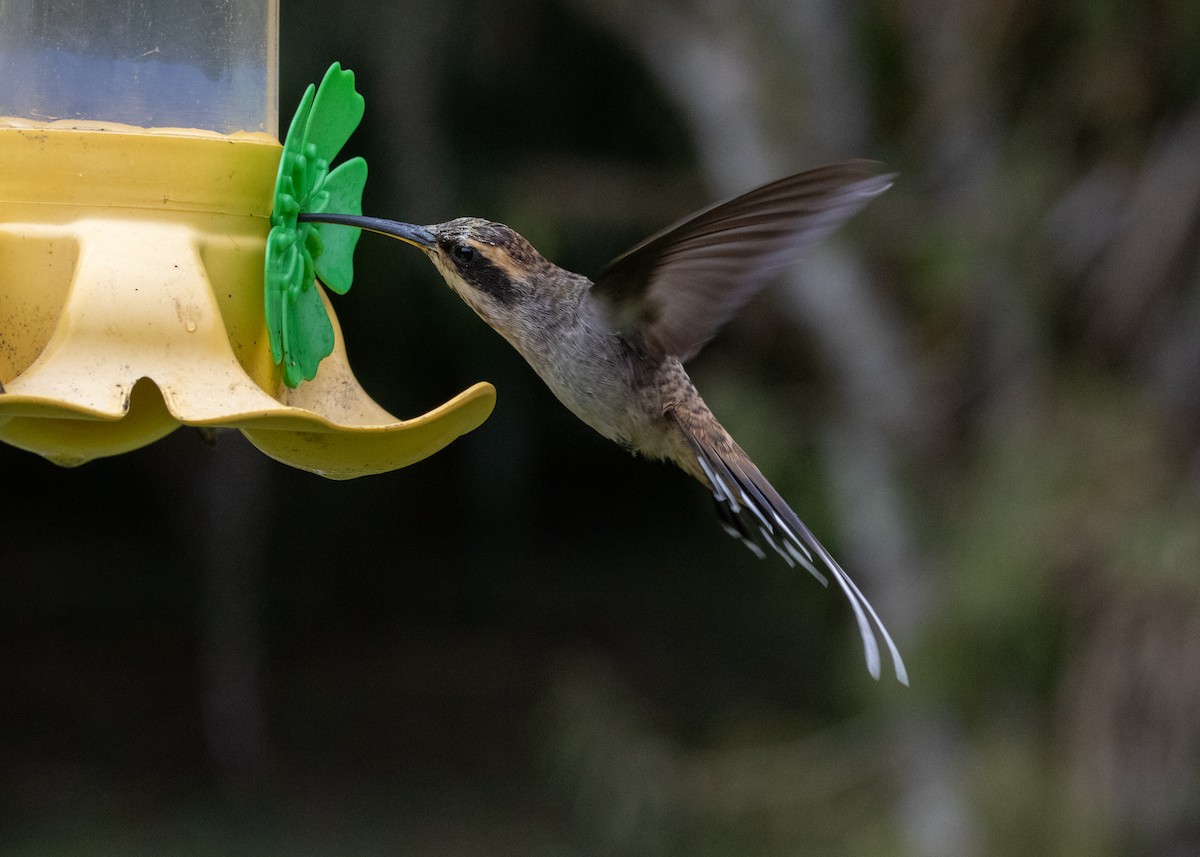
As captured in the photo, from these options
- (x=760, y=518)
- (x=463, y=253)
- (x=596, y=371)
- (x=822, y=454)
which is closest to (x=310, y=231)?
(x=463, y=253)

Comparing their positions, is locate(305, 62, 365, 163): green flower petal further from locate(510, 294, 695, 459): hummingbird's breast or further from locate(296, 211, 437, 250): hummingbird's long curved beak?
locate(510, 294, 695, 459): hummingbird's breast

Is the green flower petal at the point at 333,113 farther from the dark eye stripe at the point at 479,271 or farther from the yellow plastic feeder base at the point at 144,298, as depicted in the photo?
the dark eye stripe at the point at 479,271

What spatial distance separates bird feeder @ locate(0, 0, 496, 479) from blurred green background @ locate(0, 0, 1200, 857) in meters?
0.82

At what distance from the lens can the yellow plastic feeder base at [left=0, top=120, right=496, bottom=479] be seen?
2.03m

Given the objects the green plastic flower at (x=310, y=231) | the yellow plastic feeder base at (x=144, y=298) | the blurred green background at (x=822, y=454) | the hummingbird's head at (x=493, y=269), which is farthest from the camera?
the blurred green background at (x=822, y=454)

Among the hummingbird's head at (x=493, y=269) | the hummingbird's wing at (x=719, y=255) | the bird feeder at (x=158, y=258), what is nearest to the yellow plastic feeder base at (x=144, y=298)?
the bird feeder at (x=158, y=258)

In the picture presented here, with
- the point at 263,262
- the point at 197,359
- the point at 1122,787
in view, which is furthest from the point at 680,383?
the point at 1122,787

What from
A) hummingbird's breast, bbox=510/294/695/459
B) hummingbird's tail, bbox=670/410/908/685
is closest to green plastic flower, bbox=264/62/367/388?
hummingbird's breast, bbox=510/294/695/459

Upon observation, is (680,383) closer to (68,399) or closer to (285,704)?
(68,399)

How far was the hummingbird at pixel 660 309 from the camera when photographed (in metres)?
2.37

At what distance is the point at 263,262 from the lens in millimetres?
2346

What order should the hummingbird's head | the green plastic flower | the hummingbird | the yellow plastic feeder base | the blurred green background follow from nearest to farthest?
1. the yellow plastic feeder base
2. the green plastic flower
3. the hummingbird
4. the hummingbird's head
5. the blurred green background

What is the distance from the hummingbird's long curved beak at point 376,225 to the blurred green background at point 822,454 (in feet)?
2.70

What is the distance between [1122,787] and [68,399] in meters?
4.40
